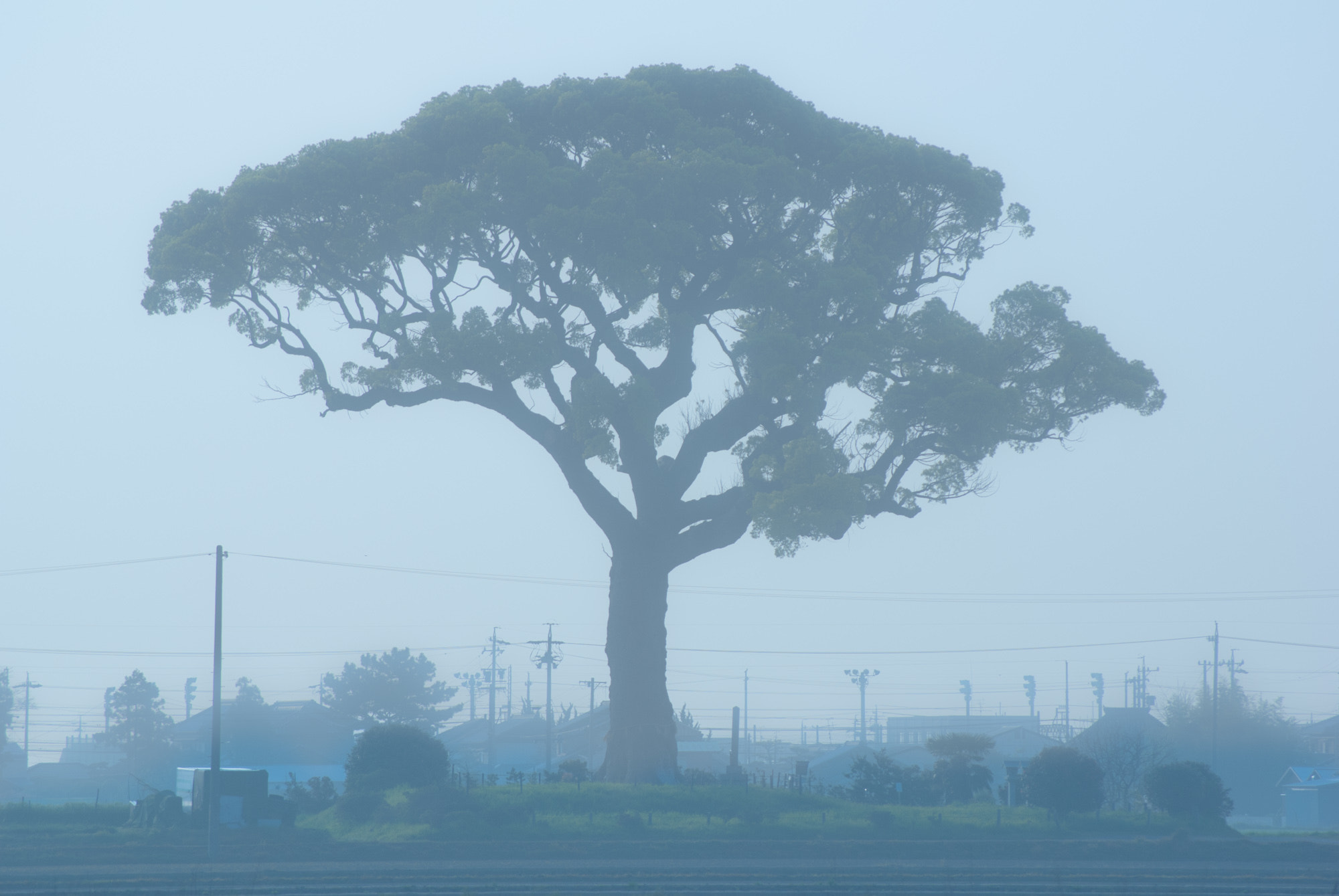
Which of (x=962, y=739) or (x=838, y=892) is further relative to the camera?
(x=962, y=739)

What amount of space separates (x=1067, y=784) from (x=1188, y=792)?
3003 mm

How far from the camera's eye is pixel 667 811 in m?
28.5

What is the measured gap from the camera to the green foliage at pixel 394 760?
104 ft

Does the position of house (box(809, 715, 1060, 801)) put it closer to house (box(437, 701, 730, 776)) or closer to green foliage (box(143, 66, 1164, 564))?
house (box(437, 701, 730, 776))

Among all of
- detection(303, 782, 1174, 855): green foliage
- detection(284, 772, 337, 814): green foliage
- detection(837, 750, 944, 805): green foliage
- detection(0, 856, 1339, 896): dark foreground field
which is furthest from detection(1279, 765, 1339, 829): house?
detection(284, 772, 337, 814): green foliage

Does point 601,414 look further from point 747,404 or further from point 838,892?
point 838,892

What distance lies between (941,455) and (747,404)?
494 cm

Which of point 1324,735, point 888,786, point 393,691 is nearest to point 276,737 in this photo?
point 393,691

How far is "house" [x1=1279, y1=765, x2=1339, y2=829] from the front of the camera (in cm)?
5512

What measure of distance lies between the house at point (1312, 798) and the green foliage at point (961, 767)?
878 inches

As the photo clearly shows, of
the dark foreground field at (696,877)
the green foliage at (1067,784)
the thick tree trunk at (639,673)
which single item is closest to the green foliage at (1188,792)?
the green foliage at (1067,784)

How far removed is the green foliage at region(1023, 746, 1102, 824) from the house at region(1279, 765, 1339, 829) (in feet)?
89.9

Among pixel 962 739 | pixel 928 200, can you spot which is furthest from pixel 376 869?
pixel 962 739

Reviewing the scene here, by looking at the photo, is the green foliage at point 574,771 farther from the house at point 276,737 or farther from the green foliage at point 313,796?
the house at point 276,737
